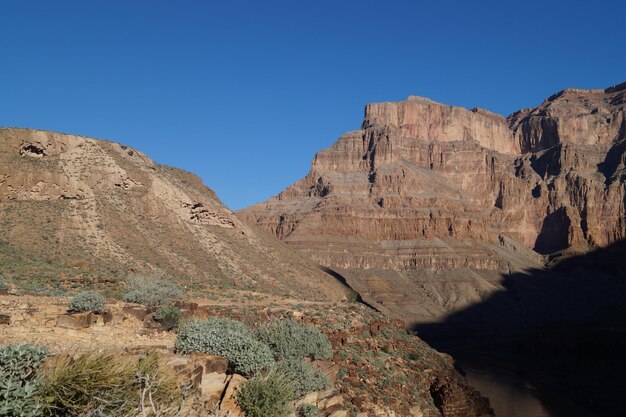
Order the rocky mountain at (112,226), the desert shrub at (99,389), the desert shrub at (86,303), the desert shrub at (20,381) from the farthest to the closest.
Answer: the rocky mountain at (112,226) < the desert shrub at (86,303) < the desert shrub at (99,389) < the desert shrub at (20,381)

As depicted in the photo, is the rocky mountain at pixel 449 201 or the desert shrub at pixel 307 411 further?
the rocky mountain at pixel 449 201

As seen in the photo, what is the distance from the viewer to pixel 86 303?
16.4 m

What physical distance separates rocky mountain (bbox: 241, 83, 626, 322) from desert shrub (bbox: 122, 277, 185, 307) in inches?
2672

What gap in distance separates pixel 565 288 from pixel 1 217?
10679 centimetres

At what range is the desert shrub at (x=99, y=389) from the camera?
6.93m

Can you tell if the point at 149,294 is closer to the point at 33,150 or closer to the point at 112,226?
the point at 112,226

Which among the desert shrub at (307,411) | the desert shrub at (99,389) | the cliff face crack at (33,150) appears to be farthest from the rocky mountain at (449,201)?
the desert shrub at (99,389)

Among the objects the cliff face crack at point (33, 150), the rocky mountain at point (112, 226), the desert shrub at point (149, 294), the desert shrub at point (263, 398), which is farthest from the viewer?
the cliff face crack at point (33, 150)

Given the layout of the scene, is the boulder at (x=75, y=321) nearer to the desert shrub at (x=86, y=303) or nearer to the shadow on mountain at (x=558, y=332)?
the desert shrub at (x=86, y=303)

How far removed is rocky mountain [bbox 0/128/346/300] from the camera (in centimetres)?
3372

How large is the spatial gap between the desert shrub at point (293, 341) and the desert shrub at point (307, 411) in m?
3.31

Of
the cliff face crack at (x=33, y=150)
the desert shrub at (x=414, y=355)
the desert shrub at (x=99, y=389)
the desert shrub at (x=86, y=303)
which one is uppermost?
the cliff face crack at (x=33, y=150)

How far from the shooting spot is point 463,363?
191 ft

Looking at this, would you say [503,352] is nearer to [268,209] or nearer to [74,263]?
[74,263]
